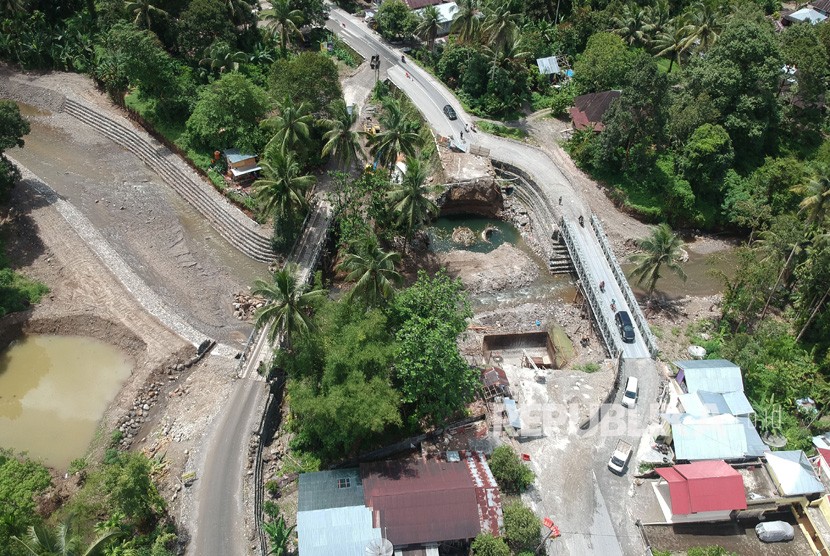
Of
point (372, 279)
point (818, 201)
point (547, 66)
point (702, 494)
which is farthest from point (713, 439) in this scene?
point (547, 66)

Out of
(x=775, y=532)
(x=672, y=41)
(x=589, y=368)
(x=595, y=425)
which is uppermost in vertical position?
(x=672, y=41)

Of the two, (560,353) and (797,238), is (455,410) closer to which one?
(560,353)

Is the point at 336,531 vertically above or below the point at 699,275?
below

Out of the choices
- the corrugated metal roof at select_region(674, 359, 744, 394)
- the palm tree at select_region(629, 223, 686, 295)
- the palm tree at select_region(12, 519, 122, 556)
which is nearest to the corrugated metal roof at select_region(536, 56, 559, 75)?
the palm tree at select_region(629, 223, 686, 295)

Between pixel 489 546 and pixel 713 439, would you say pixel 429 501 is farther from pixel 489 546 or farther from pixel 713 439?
pixel 713 439

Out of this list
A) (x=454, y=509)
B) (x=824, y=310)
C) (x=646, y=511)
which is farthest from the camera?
(x=824, y=310)

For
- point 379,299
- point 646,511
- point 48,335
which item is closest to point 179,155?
point 48,335
